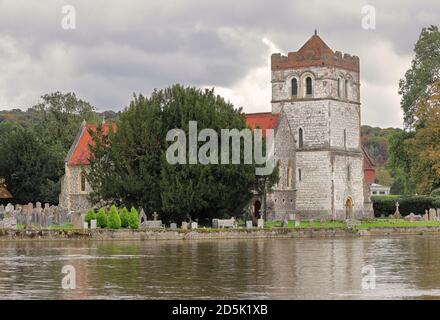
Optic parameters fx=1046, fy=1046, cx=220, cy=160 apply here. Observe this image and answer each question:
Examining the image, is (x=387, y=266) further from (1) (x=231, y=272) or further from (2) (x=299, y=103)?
(2) (x=299, y=103)

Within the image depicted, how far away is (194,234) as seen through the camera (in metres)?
61.2

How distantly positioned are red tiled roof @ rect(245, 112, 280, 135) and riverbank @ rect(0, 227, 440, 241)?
16.4 metres

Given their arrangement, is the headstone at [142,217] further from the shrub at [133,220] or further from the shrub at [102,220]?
the shrub at [102,220]

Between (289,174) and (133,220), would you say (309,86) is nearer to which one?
(289,174)

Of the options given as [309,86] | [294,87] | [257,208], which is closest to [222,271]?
[257,208]

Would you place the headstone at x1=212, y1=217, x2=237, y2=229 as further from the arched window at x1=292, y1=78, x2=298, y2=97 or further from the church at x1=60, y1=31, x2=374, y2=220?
the arched window at x1=292, y1=78, x2=298, y2=97

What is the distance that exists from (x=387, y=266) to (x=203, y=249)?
14.1 m

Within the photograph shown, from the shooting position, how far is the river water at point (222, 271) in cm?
2772

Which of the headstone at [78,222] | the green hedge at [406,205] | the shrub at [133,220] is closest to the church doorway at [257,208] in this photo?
the green hedge at [406,205]

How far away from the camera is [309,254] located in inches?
1761

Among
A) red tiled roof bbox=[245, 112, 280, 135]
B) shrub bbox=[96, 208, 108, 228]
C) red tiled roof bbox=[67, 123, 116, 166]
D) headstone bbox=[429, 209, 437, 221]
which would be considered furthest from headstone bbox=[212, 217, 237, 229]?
headstone bbox=[429, 209, 437, 221]

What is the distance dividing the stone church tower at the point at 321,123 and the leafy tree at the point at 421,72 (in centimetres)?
797

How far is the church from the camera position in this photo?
→ 276ft
